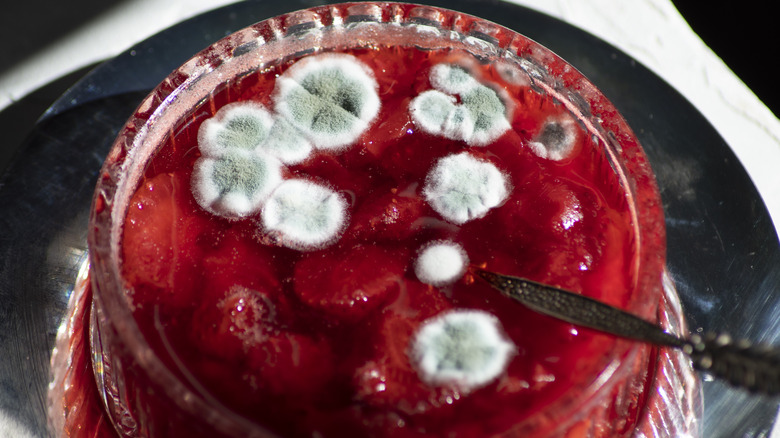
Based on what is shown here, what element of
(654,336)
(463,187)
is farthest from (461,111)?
(654,336)

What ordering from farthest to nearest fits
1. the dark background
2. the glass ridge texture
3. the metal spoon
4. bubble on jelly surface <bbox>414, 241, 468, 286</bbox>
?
the dark background
bubble on jelly surface <bbox>414, 241, 468, 286</bbox>
the glass ridge texture
the metal spoon

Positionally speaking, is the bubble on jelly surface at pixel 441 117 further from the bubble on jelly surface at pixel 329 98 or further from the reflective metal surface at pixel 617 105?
the reflective metal surface at pixel 617 105

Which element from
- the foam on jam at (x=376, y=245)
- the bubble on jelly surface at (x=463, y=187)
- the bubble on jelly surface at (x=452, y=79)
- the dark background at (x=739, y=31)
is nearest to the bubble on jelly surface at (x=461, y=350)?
the foam on jam at (x=376, y=245)

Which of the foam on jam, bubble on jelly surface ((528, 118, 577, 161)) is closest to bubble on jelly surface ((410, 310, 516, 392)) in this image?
the foam on jam

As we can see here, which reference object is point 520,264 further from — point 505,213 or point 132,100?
point 132,100

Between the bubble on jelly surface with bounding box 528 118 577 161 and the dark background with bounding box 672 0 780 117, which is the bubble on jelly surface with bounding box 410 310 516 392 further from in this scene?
the dark background with bounding box 672 0 780 117

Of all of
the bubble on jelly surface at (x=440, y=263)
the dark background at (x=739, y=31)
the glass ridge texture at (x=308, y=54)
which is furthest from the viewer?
the dark background at (x=739, y=31)
